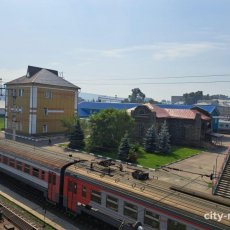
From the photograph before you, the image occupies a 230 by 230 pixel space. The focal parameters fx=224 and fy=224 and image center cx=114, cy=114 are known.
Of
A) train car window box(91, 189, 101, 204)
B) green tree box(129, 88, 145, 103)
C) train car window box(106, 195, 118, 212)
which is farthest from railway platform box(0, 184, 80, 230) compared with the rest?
green tree box(129, 88, 145, 103)

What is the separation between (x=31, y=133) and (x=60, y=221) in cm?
2961

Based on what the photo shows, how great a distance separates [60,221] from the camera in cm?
1367

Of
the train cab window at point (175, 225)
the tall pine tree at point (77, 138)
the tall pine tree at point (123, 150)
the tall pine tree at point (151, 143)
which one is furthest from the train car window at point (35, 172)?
the tall pine tree at point (151, 143)

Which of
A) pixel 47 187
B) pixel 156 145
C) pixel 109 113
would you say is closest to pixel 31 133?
pixel 109 113

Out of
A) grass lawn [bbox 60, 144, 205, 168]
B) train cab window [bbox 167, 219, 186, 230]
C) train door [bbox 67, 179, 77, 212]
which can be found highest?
train cab window [bbox 167, 219, 186, 230]

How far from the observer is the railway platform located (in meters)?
13.2

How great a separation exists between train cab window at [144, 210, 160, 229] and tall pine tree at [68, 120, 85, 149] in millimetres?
24745

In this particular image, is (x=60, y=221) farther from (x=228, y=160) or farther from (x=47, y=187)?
(x=228, y=160)

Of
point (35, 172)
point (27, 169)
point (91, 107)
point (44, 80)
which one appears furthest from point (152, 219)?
point (91, 107)

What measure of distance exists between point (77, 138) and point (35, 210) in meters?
19.7

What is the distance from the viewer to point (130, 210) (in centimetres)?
1099

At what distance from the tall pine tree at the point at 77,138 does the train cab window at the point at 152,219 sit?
2475cm

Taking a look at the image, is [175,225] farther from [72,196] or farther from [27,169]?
[27,169]

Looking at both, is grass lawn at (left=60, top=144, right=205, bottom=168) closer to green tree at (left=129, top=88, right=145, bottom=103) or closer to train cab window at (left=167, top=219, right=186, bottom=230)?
train cab window at (left=167, top=219, right=186, bottom=230)
